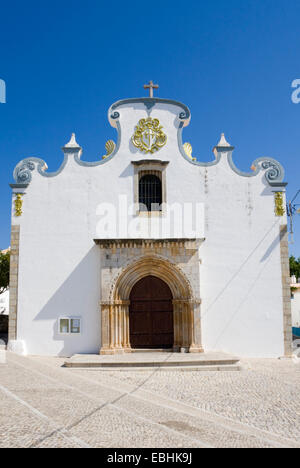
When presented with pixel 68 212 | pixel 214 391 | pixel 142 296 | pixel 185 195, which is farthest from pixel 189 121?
pixel 214 391

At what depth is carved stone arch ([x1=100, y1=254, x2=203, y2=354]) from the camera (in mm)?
12930

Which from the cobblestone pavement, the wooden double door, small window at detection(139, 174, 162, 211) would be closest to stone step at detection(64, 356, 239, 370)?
the cobblestone pavement

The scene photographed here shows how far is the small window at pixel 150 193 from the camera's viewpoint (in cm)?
1424

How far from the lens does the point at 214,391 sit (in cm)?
877

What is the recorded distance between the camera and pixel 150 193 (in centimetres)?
1441

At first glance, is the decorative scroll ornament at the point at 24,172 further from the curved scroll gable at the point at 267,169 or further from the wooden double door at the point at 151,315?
the curved scroll gable at the point at 267,169

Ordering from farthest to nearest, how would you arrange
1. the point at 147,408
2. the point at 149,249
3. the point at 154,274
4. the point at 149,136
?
the point at 149,136, the point at 154,274, the point at 149,249, the point at 147,408

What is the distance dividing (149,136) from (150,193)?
208cm

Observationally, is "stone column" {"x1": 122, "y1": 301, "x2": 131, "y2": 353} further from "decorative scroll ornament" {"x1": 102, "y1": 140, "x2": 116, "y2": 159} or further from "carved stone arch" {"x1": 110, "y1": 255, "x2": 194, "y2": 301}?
"decorative scroll ornament" {"x1": 102, "y1": 140, "x2": 116, "y2": 159}

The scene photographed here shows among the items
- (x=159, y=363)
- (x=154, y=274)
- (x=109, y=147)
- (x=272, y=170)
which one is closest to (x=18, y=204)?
(x=109, y=147)

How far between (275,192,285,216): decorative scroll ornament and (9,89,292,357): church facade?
0.03m

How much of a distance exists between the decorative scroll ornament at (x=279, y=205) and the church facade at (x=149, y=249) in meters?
0.03

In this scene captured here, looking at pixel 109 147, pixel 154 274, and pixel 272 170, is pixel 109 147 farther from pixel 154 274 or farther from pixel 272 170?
pixel 272 170

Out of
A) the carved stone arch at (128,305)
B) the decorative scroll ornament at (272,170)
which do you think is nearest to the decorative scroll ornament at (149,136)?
the decorative scroll ornament at (272,170)
